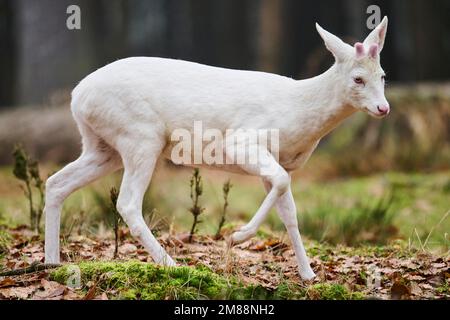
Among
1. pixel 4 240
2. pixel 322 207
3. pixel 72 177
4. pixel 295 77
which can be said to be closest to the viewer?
pixel 72 177

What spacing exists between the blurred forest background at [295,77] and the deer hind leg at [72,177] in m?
1.71

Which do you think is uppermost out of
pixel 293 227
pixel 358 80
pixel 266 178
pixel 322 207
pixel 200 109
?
pixel 358 80

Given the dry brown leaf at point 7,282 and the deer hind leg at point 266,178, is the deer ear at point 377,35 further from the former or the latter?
the dry brown leaf at point 7,282

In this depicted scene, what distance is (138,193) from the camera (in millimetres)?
4965

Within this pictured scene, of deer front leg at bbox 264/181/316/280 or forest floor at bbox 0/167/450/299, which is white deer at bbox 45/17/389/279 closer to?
deer front leg at bbox 264/181/316/280

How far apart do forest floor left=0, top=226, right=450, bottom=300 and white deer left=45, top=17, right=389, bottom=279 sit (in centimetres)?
26

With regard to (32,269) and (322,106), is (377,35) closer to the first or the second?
(322,106)

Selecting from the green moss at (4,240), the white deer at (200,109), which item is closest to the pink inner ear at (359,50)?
the white deer at (200,109)

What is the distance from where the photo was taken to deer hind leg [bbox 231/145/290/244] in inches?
179

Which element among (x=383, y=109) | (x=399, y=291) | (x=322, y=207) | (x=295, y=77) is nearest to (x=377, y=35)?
(x=383, y=109)

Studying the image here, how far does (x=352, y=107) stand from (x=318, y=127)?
0.27 metres

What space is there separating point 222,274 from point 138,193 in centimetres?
81

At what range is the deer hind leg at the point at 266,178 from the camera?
4.54m
